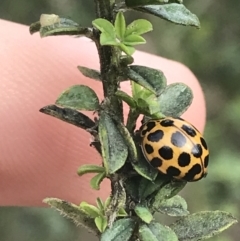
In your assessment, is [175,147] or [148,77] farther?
[175,147]

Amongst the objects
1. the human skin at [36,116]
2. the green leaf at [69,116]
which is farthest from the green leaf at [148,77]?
the human skin at [36,116]

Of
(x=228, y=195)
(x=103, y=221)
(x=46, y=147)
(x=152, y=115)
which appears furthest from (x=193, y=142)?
(x=228, y=195)

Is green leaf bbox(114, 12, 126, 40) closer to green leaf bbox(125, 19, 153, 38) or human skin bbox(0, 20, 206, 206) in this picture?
green leaf bbox(125, 19, 153, 38)

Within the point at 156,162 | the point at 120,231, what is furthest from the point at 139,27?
the point at 120,231

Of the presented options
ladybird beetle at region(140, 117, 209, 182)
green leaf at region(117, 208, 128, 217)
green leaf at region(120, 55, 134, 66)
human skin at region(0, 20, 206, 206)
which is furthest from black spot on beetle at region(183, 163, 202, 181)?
human skin at region(0, 20, 206, 206)

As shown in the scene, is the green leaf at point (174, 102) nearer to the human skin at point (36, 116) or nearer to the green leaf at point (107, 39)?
the green leaf at point (107, 39)

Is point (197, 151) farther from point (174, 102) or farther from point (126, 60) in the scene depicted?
point (126, 60)

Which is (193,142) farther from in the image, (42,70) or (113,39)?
(42,70)
